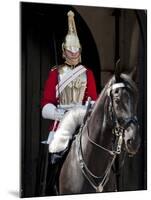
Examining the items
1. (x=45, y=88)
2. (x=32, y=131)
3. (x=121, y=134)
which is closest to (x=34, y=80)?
(x=45, y=88)

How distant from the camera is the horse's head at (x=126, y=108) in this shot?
597cm

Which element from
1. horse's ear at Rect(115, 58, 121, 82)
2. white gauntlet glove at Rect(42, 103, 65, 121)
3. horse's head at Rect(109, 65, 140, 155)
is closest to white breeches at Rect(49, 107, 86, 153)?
white gauntlet glove at Rect(42, 103, 65, 121)

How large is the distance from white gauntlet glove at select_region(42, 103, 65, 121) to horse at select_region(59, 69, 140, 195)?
0.26m

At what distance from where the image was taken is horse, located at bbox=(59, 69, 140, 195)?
5.87 m

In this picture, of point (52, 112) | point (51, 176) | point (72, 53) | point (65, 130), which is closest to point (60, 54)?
point (72, 53)

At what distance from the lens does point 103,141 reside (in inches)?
234

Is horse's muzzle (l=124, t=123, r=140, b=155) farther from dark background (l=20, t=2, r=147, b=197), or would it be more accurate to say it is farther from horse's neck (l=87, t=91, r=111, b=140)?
horse's neck (l=87, t=91, r=111, b=140)

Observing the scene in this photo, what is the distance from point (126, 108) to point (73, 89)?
60cm

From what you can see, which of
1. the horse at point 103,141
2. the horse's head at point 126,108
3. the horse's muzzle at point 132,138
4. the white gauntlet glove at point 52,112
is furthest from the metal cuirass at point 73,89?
the horse's muzzle at point 132,138

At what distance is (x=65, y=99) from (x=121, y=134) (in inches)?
27.7

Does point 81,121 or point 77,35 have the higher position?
point 77,35

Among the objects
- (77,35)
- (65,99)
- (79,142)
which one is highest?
(77,35)

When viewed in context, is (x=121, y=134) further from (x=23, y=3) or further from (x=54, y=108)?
(x=23, y=3)

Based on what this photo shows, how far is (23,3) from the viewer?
5668 mm
